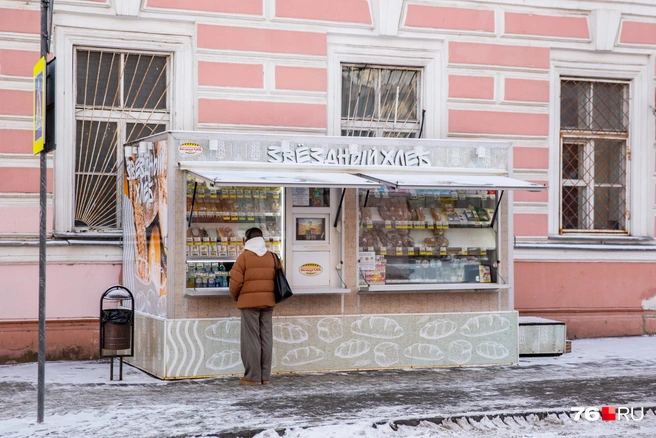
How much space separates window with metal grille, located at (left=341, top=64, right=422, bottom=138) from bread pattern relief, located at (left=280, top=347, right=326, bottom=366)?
3679 mm

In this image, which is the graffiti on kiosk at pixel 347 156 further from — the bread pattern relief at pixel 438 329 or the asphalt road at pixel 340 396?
the asphalt road at pixel 340 396

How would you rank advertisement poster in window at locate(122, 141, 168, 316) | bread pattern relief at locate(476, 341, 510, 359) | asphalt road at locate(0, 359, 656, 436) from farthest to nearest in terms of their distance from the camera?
bread pattern relief at locate(476, 341, 510, 359) → advertisement poster in window at locate(122, 141, 168, 316) → asphalt road at locate(0, 359, 656, 436)

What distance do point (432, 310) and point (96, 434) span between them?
4.97 m

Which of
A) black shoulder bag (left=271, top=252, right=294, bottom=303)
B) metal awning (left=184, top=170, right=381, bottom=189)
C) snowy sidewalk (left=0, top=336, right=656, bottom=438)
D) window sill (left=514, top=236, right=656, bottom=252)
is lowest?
snowy sidewalk (left=0, top=336, right=656, bottom=438)

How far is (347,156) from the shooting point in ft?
37.3

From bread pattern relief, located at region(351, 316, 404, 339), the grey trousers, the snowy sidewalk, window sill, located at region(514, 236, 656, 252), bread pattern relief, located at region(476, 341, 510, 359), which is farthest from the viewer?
window sill, located at region(514, 236, 656, 252)

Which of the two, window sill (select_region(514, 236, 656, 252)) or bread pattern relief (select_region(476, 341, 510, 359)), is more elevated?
window sill (select_region(514, 236, 656, 252))

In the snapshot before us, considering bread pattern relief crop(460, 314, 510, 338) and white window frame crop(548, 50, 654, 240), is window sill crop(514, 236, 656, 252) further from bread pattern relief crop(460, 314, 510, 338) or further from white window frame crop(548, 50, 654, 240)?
bread pattern relief crop(460, 314, 510, 338)

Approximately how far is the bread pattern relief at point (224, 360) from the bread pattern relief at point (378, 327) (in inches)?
55.4

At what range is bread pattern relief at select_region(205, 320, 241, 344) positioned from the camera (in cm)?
1066

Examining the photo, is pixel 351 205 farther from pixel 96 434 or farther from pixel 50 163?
pixel 96 434

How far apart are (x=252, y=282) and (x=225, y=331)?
793 millimetres

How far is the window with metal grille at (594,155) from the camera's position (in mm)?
14586

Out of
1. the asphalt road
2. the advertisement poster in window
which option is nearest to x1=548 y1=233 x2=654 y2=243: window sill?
the asphalt road
